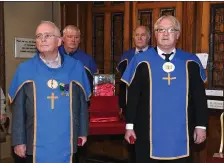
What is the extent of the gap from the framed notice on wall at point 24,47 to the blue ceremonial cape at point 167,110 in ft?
7.10

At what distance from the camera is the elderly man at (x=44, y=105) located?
1.98 meters

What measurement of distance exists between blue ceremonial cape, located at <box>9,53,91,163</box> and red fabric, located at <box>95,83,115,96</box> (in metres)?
0.91

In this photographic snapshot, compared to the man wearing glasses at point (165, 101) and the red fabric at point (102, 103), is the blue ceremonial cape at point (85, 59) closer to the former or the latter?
the red fabric at point (102, 103)

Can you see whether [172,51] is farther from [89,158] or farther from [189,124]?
[89,158]

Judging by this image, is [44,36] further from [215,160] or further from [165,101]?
[215,160]

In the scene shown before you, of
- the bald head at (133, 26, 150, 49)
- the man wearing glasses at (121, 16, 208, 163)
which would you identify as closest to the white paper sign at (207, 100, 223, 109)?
the bald head at (133, 26, 150, 49)

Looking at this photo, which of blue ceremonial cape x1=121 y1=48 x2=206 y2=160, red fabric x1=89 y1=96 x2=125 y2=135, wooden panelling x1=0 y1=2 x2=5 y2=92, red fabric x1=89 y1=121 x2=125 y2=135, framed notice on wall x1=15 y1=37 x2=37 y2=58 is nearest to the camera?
blue ceremonial cape x1=121 y1=48 x2=206 y2=160

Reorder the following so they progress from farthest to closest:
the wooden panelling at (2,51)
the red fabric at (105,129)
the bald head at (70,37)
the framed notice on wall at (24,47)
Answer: the framed notice on wall at (24,47), the wooden panelling at (2,51), the bald head at (70,37), the red fabric at (105,129)

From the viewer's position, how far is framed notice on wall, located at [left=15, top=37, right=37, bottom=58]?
3895 mm

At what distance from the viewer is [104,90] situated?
9.75ft

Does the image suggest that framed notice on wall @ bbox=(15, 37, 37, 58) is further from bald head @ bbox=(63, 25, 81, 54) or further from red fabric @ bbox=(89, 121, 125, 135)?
red fabric @ bbox=(89, 121, 125, 135)

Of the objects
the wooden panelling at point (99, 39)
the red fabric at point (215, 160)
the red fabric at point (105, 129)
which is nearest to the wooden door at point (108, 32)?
the wooden panelling at point (99, 39)

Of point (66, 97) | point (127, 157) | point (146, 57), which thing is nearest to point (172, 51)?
point (146, 57)

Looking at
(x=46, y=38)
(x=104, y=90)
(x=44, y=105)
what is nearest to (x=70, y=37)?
(x=104, y=90)
